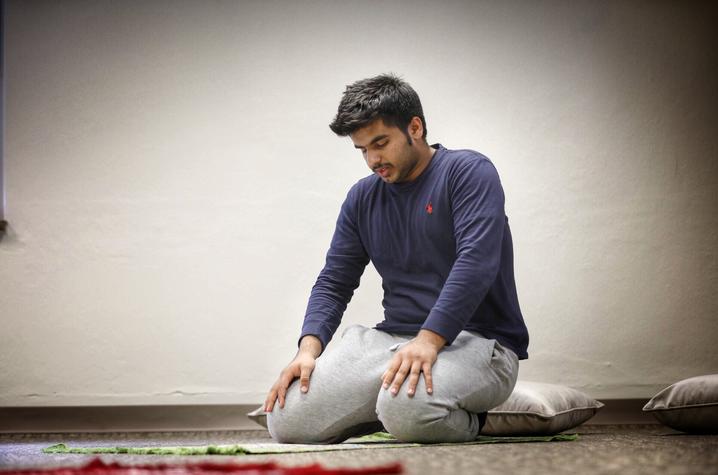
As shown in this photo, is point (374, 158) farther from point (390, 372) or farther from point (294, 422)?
point (294, 422)

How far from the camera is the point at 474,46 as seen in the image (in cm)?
294

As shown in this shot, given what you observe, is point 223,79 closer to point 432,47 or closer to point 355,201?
point 432,47

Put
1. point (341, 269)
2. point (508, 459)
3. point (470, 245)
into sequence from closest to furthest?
point (508, 459), point (470, 245), point (341, 269)

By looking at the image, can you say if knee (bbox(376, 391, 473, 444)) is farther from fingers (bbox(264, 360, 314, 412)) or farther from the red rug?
the red rug

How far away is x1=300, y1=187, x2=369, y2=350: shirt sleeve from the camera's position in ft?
6.26

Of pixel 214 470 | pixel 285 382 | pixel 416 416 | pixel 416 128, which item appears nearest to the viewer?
pixel 214 470

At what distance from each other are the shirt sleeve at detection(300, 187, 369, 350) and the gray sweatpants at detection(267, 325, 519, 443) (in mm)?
133

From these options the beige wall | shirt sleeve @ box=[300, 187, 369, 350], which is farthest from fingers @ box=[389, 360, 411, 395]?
the beige wall

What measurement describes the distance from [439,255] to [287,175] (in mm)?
1262

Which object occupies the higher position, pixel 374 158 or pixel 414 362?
pixel 374 158

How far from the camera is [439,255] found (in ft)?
5.80

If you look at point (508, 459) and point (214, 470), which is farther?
point (508, 459)

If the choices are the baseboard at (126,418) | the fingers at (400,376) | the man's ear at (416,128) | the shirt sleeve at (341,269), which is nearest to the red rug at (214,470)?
the fingers at (400,376)

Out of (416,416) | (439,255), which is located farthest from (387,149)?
(416,416)
